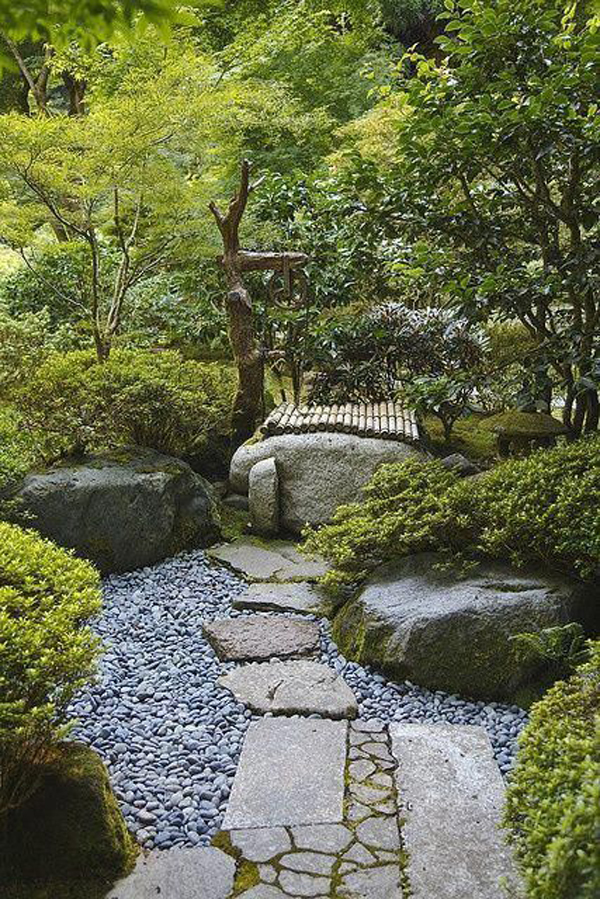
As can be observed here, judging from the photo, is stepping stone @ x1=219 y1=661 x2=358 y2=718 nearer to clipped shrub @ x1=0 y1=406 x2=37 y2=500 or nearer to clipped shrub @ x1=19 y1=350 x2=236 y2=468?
clipped shrub @ x1=0 y1=406 x2=37 y2=500

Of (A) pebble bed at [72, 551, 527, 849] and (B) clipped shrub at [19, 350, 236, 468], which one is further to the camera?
(B) clipped shrub at [19, 350, 236, 468]

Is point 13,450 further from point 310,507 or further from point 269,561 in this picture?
point 310,507

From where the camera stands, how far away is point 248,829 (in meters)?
2.61

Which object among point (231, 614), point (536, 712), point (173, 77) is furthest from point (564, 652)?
point (173, 77)

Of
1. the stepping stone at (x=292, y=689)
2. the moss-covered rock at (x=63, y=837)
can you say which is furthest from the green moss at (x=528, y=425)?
the moss-covered rock at (x=63, y=837)

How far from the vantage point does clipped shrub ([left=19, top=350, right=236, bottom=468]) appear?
16.9ft

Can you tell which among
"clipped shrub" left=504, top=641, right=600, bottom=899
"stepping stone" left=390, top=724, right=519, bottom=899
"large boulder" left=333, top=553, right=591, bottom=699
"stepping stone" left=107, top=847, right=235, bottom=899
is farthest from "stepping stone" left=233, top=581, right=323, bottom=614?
"clipped shrub" left=504, top=641, right=600, bottom=899

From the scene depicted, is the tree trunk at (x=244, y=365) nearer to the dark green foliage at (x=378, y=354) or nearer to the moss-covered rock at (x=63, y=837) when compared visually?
the dark green foliage at (x=378, y=354)

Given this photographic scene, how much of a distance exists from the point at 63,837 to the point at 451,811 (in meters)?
1.32

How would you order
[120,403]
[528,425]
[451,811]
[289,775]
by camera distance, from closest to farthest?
[451,811]
[289,775]
[528,425]
[120,403]

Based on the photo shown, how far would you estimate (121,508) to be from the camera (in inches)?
195

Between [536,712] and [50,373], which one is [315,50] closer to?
[50,373]

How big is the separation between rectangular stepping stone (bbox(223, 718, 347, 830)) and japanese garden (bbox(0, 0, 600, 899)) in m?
0.01

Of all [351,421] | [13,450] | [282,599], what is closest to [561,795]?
A: [282,599]
